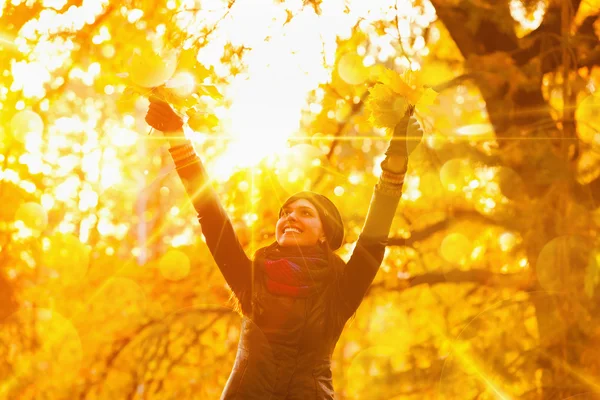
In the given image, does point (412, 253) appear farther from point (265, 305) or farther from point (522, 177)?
point (265, 305)

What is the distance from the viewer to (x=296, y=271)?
2256mm

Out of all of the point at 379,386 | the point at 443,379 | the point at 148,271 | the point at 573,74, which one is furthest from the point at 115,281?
the point at 573,74

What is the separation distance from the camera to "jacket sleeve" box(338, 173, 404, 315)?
2281 mm

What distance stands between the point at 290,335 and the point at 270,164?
5.76 feet

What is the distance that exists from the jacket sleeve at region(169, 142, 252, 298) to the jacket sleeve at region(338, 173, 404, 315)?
39 cm

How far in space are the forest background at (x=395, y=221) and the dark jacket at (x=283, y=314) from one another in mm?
930

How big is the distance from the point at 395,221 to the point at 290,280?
5.73 ft

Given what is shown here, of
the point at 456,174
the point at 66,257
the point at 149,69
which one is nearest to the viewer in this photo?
the point at 149,69

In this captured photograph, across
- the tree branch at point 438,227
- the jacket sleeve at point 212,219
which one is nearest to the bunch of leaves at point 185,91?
the jacket sleeve at point 212,219

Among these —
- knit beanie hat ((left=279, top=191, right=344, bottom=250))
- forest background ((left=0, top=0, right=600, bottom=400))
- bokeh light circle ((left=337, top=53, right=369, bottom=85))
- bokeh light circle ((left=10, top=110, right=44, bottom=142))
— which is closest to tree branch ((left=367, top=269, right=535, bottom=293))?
forest background ((left=0, top=0, right=600, bottom=400))

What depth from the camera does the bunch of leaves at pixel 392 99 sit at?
2.23 metres

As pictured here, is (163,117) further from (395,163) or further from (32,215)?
(32,215)

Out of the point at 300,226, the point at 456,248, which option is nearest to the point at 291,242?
the point at 300,226

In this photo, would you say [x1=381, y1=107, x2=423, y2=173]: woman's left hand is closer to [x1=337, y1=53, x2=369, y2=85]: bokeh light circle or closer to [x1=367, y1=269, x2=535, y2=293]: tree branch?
[x1=337, y1=53, x2=369, y2=85]: bokeh light circle
